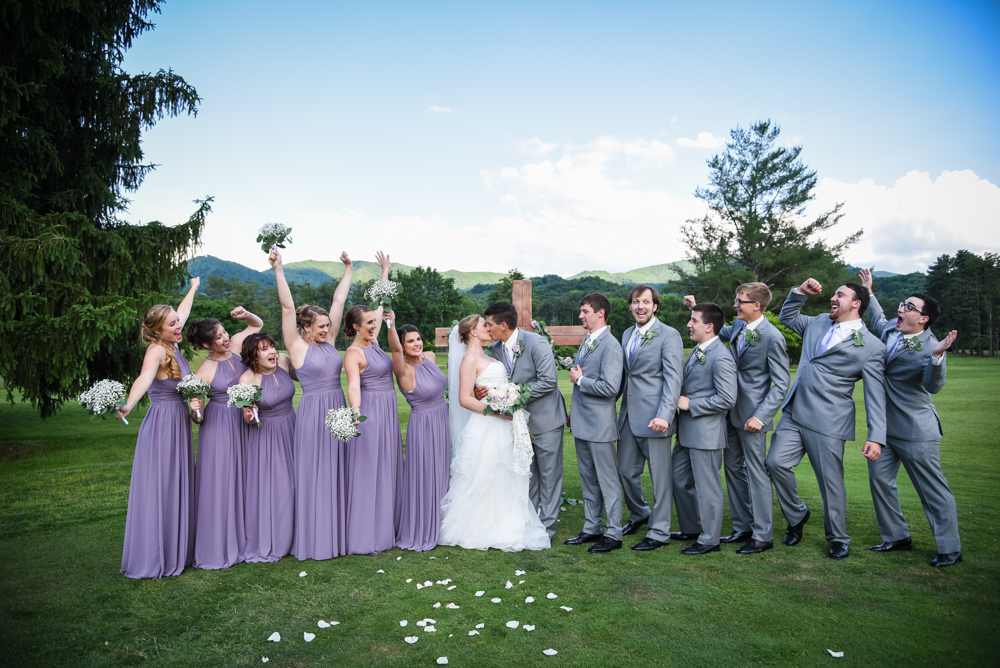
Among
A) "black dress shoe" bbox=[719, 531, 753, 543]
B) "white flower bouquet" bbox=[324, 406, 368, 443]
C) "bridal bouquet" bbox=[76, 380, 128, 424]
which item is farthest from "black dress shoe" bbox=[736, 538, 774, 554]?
"bridal bouquet" bbox=[76, 380, 128, 424]

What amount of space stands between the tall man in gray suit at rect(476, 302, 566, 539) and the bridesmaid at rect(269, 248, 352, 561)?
1465 mm

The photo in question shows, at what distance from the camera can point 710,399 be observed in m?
5.77

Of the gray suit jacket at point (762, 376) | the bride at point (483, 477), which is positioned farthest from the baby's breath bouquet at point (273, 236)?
the gray suit jacket at point (762, 376)

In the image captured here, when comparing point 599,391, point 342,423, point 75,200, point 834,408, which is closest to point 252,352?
point 342,423

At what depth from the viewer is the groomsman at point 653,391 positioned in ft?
19.0

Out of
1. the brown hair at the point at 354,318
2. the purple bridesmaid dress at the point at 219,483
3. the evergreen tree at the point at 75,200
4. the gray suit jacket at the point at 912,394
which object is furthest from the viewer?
the evergreen tree at the point at 75,200

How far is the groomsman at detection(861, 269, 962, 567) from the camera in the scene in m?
5.28

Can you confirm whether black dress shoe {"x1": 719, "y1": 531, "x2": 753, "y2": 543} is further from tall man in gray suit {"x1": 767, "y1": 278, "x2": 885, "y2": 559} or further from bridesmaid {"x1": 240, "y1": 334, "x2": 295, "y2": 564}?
bridesmaid {"x1": 240, "y1": 334, "x2": 295, "y2": 564}

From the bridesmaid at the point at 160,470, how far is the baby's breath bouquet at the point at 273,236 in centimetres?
97

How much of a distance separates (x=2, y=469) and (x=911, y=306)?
43.3 feet

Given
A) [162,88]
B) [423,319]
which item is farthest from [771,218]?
[162,88]

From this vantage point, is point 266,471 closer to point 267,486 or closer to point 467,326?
point 267,486

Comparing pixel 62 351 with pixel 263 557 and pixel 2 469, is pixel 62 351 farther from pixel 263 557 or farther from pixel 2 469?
pixel 263 557

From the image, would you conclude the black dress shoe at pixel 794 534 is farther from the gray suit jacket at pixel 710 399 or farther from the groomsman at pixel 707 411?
the gray suit jacket at pixel 710 399
